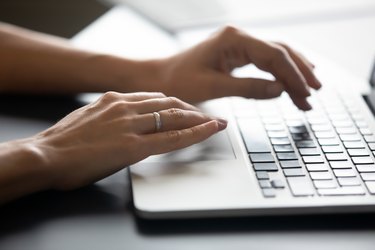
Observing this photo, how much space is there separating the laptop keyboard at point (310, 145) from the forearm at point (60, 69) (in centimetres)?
15

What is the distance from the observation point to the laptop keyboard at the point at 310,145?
1.97 feet

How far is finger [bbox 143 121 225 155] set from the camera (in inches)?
24.5

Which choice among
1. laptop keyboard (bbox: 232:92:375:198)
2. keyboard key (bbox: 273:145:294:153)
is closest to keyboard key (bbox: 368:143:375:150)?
laptop keyboard (bbox: 232:92:375:198)

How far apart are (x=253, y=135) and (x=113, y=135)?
0.19 metres

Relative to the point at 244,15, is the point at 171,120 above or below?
above

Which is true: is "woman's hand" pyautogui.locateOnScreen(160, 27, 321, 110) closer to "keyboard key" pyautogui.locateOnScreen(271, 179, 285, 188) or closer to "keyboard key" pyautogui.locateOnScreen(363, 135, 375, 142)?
"keyboard key" pyautogui.locateOnScreen(363, 135, 375, 142)

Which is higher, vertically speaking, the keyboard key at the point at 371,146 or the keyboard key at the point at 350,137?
the keyboard key at the point at 350,137

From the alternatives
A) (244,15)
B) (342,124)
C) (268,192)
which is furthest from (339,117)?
(244,15)

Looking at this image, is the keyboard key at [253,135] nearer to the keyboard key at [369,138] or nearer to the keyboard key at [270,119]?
the keyboard key at [270,119]

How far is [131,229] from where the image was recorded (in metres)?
0.55

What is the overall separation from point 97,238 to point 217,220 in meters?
0.12

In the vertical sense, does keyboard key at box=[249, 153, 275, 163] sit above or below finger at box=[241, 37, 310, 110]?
below

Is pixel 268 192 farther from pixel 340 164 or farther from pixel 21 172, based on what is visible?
pixel 21 172

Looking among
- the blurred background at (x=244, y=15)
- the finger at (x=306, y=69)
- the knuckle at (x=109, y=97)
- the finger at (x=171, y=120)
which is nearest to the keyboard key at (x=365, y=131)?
the finger at (x=306, y=69)
